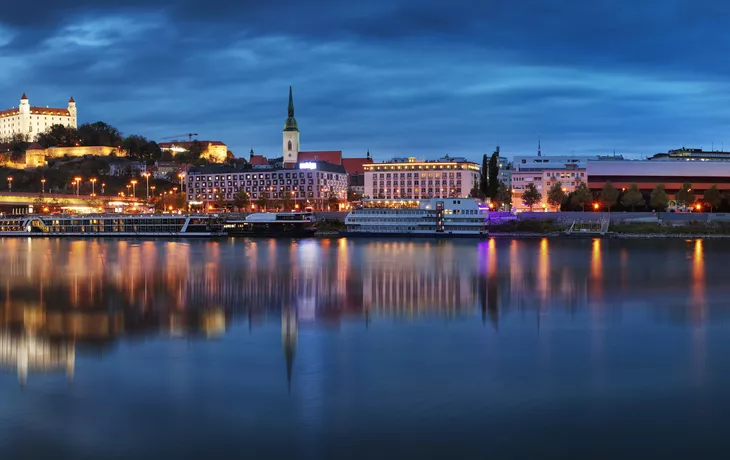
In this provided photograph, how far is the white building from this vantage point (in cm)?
14162

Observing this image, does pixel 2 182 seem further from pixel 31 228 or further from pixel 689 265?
pixel 689 265

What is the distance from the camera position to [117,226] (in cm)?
6600

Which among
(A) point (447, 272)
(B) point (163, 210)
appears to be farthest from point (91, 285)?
(B) point (163, 210)

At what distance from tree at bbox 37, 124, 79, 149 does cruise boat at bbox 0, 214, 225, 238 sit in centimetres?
6703

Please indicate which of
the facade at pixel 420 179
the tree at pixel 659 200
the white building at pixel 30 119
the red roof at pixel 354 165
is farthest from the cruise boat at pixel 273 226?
the white building at pixel 30 119

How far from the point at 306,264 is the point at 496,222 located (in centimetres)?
3502

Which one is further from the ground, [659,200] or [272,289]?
[659,200]

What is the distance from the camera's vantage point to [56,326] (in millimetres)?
17125

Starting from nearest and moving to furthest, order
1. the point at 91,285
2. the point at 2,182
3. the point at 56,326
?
the point at 56,326, the point at 91,285, the point at 2,182

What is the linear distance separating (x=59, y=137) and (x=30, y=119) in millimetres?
14621

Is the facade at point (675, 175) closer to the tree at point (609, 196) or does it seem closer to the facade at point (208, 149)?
the tree at point (609, 196)

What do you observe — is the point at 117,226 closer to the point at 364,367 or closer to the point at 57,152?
the point at 364,367

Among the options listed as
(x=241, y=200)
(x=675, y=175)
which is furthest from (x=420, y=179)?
(x=675, y=175)

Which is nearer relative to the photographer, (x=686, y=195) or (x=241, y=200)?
(x=686, y=195)
